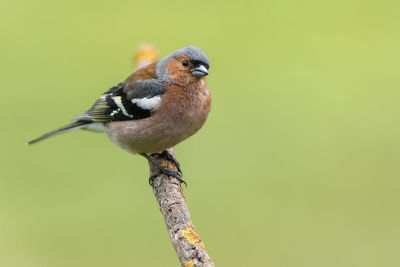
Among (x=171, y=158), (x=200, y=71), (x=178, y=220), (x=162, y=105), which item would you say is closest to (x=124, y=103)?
(x=162, y=105)

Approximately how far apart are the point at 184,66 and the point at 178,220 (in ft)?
4.93

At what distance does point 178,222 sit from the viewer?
317cm

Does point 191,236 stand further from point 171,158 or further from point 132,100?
point 132,100

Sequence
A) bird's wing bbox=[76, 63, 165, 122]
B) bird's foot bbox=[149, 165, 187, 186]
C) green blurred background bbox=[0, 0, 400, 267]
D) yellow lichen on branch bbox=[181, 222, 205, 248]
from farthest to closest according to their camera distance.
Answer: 1. green blurred background bbox=[0, 0, 400, 267]
2. bird's wing bbox=[76, 63, 165, 122]
3. bird's foot bbox=[149, 165, 187, 186]
4. yellow lichen on branch bbox=[181, 222, 205, 248]

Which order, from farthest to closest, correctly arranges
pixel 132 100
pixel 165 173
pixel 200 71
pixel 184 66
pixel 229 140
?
pixel 229 140 < pixel 132 100 < pixel 184 66 < pixel 200 71 < pixel 165 173

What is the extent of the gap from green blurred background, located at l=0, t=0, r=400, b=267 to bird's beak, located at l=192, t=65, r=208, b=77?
2.25 m

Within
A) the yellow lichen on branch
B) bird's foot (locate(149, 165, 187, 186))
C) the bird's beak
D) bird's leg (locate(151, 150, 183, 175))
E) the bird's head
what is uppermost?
the bird's head

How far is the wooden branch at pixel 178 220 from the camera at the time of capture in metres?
2.68

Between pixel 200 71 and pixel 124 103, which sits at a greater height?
pixel 124 103

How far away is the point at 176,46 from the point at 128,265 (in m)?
4.30

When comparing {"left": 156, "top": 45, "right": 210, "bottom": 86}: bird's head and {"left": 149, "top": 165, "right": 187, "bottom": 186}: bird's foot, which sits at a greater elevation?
{"left": 156, "top": 45, "right": 210, "bottom": 86}: bird's head

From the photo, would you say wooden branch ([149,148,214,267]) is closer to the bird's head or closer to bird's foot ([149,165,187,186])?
bird's foot ([149,165,187,186])

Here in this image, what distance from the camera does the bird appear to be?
425 cm

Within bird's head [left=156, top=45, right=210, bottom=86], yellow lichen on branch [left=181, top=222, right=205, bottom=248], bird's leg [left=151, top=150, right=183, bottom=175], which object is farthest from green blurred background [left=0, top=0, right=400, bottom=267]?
yellow lichen on branch [left=181, top=222, right=205, bottom=248]
